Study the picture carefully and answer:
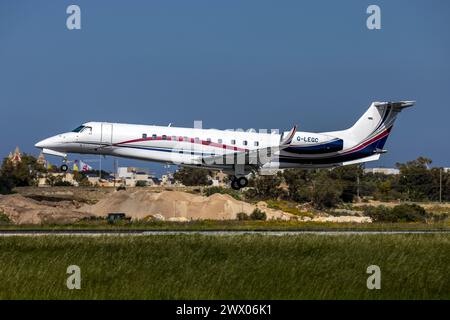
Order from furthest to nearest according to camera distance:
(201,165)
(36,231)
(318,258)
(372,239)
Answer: (201,165) → (36,231) → (372,239) → (318,258)

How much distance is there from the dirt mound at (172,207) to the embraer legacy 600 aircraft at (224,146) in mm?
3530

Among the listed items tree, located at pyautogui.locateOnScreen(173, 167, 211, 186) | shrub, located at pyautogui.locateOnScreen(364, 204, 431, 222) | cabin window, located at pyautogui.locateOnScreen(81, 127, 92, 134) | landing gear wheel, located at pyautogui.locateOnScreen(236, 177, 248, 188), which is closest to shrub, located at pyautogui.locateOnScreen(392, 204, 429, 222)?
shrub, located at pyautogui.locateOnScreen(364, 204, 431, 222)

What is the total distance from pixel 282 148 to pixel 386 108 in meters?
8.15

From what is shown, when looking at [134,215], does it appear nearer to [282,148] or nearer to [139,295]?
[282,148]

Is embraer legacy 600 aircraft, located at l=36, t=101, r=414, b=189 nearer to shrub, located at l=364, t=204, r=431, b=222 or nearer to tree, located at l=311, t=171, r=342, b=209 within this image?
shrub, located at l=364, t=204, r=431, b=222

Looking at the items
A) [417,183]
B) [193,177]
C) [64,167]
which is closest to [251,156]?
[64,167]

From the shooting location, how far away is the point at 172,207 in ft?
187

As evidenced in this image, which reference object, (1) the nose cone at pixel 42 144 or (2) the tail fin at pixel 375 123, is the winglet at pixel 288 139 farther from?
(1) the nose cone at pixel 42 144

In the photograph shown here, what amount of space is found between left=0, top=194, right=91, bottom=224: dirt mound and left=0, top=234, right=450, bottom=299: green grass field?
1990cm

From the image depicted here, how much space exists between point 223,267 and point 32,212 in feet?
103

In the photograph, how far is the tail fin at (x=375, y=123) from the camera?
186 feet

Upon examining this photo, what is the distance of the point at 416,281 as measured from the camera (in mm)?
23578

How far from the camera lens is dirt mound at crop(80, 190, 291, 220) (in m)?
56.5

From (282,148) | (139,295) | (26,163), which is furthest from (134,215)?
(26,163)
